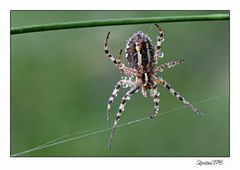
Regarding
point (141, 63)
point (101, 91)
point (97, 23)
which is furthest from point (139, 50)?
point (101, 91)

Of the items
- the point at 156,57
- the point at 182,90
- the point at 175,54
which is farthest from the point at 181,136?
the point at 156,57

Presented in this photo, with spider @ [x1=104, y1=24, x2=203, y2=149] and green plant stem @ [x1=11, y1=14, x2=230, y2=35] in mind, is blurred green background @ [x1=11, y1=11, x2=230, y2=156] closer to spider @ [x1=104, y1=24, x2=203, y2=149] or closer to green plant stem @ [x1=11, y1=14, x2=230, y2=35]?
spider @ [x1=104, y1=24, x2=203, y2=149]

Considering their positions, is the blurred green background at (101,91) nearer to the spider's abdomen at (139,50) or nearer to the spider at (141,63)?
the spider at (141,63)

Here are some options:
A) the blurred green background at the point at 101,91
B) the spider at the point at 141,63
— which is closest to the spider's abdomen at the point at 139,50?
the spider at the point at 141,63

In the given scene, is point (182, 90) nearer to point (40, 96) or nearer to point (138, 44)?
point (40, 96)

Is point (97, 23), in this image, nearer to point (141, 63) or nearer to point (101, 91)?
point (141, 63)
